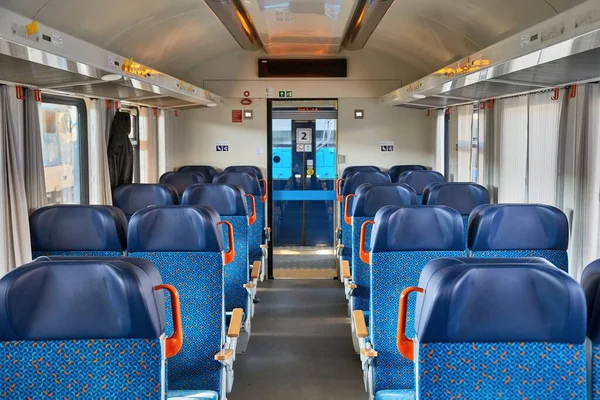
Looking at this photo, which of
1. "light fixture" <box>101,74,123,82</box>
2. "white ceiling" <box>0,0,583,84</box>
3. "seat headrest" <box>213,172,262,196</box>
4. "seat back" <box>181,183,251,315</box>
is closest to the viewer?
"light fixture" <box>101,74,123,82</box>

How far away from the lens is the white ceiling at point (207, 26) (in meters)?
5.68

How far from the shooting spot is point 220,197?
21.6 ft

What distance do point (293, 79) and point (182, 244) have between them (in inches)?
289

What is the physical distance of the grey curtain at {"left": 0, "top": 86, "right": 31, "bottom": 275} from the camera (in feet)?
16.6

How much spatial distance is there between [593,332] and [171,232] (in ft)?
8.39

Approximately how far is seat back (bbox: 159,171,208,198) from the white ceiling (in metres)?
1.47

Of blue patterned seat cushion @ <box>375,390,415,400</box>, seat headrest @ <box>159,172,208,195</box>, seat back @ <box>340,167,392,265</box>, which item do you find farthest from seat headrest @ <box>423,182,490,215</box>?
seat headrest @ <box>159,172,208,195</box>

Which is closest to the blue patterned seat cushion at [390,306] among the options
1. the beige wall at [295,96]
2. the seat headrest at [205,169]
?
the seat headrest at [205,169]

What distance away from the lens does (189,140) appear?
1145 centimetres

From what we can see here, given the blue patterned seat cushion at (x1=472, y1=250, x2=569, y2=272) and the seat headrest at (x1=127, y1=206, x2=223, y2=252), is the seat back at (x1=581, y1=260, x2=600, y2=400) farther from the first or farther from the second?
the seat headrest at (x1=127, y1=206, x2=223, y2=252)

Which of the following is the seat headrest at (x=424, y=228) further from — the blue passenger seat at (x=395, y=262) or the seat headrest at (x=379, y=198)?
the seat headrest at (x=379, y=198)

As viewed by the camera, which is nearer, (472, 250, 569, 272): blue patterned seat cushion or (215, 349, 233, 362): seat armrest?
(215, 349, 233, 362): seat armrest

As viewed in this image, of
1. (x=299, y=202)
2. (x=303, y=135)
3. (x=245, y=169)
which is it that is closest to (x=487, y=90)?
(x=303, y=135)

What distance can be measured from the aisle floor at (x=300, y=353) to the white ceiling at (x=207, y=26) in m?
3.27
